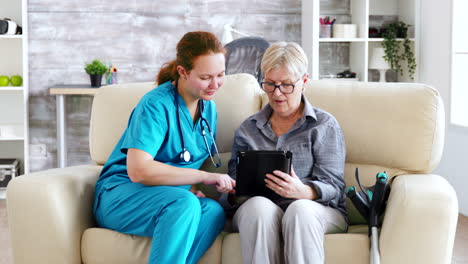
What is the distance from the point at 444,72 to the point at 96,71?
2547mm

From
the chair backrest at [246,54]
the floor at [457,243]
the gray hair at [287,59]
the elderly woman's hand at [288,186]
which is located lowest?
the floor at [457,243]

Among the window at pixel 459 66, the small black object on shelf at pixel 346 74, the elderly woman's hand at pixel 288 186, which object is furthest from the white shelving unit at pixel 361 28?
the elderly woman's hand at pixel 288 186

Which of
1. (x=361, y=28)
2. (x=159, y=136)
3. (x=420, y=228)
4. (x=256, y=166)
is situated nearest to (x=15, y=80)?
(x=361, y=28)

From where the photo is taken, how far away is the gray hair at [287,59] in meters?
2.33

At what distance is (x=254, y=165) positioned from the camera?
2168 millimetres

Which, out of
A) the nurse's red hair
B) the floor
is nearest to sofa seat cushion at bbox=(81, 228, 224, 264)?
the nurse's red hair

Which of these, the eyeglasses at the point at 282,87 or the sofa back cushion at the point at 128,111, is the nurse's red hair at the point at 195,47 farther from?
the sofa back cushion at the point at 128,111

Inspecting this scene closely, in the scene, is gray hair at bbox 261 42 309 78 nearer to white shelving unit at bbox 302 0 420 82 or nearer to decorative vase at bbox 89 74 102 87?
white shelving unit at bbox 302 0 420 82

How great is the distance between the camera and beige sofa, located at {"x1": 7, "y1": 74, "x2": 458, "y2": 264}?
2.05 m

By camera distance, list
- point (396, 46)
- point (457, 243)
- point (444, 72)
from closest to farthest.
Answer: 1. point (457, 243)
2. point (444, 72)
3. point (396, 46)

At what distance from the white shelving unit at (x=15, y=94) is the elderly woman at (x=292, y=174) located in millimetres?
2976

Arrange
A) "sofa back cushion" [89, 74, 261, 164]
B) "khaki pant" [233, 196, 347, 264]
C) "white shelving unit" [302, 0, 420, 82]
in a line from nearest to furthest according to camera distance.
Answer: "khaki pant" [233, 196, 347, 264], "sofa back cushion" [89, 74, 261, 164], "white shelving unit" [302, 0, 420, 82]

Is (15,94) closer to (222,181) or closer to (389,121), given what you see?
(222,181)

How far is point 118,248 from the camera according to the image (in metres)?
2.21
